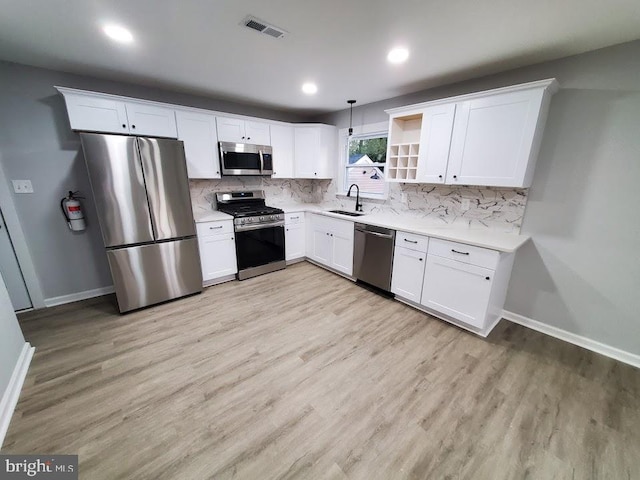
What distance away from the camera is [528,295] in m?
2.49

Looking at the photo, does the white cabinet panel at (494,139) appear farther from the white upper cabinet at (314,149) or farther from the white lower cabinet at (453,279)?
the white upper cabinet at (314,149)

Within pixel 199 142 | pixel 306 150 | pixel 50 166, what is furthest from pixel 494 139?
pixel 50 166

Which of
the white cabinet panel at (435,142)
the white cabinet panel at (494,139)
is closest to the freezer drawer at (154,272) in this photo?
the white cabinet panel at (435,142)

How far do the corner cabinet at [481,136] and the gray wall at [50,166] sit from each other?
10.6 ft

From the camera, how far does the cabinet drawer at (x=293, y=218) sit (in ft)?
12.5

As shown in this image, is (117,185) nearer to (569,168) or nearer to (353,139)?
(353,139)

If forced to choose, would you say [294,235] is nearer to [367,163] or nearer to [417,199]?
[367,163]

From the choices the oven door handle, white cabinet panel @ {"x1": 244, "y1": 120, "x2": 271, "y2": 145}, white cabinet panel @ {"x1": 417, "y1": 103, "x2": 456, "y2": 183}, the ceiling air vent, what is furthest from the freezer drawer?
white cabinet panel @ {"x1": 417, "y1": 103, "x2": 456, "y2": 183}

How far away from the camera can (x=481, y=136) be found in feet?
7.61

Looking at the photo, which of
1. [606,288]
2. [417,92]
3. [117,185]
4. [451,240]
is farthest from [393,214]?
[117,185]

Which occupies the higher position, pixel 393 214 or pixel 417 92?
pixel 417 92

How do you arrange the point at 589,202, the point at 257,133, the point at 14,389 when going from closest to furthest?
the point at 14,389, the point at 589,202, the point at 257,133

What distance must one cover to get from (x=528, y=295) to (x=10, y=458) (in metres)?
4.07

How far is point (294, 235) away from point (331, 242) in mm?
679
